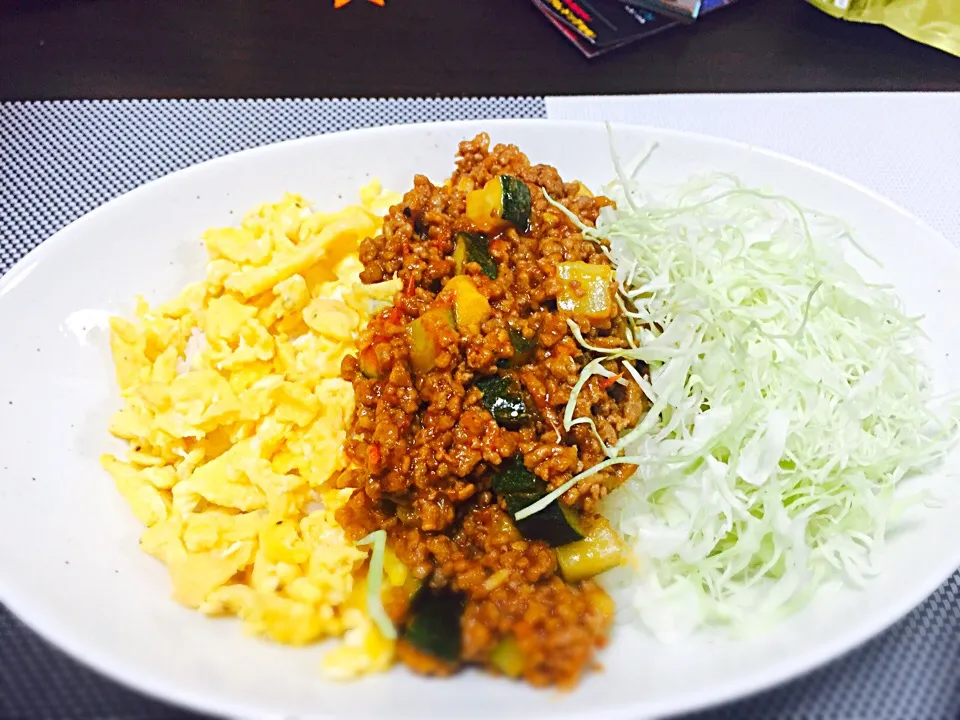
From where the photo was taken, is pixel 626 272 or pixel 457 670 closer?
pixel 457 670

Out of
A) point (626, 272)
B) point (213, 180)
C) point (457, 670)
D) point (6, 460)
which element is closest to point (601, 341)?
point (626, 272)

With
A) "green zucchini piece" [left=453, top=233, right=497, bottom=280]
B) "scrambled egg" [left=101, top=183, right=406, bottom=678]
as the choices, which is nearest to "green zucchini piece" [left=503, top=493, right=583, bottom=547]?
A: "scrambled egg" [left=101, top=183, right=406, bottom=678]

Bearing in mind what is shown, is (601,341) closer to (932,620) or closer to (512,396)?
(512,396)

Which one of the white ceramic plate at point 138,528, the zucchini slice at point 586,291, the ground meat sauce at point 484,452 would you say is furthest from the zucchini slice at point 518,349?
the white ceramic plate at point 138,528

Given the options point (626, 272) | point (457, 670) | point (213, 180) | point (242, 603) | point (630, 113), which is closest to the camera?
point (457, 670)

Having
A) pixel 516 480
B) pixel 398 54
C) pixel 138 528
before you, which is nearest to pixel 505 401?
pixel 516 480

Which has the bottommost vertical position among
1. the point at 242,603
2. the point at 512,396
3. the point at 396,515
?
the point at 242,603

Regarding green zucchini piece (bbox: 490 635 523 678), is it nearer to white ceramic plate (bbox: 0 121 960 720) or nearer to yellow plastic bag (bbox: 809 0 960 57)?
white ceramic plate (bbox: 0 121 960 720)
